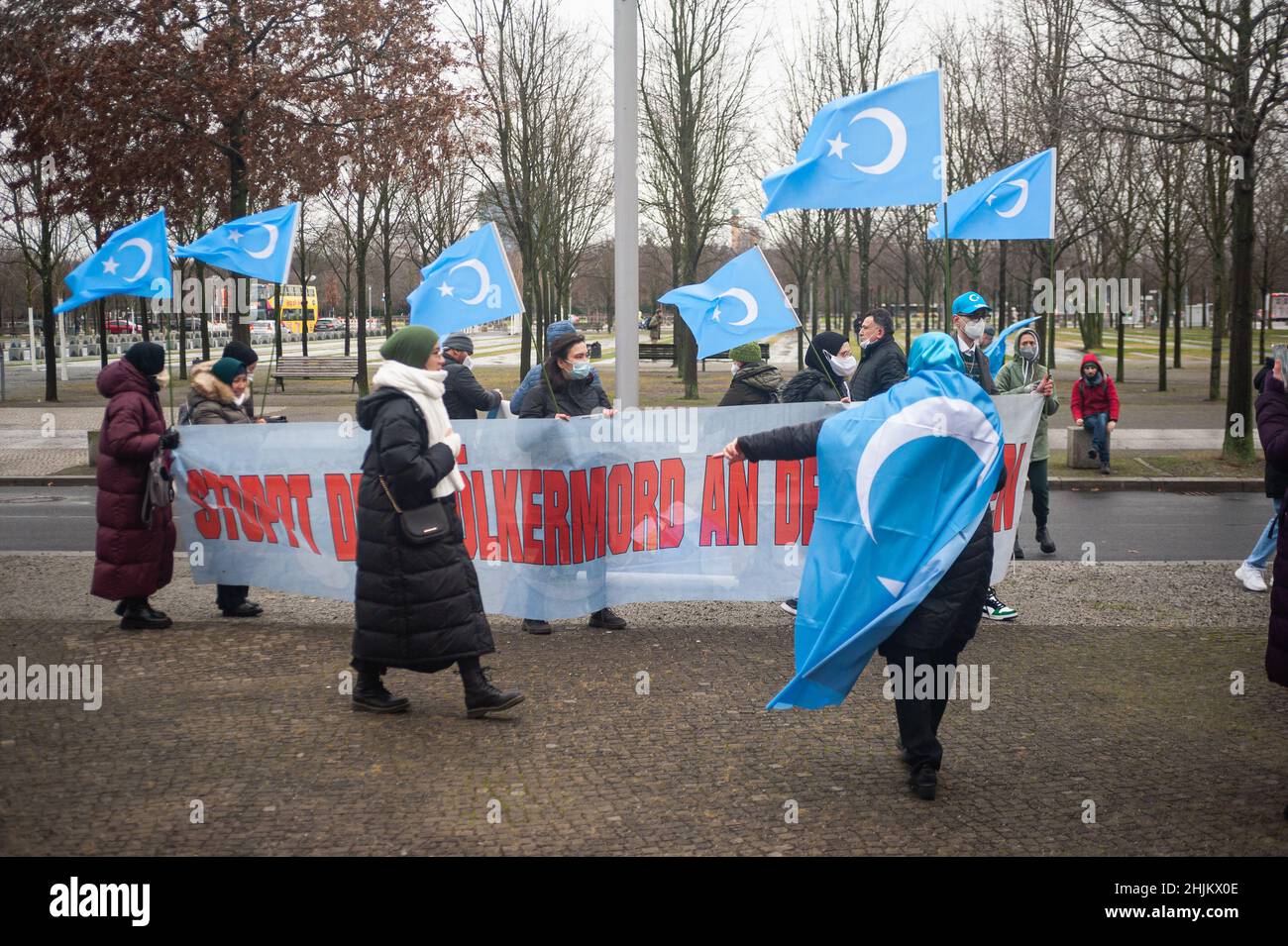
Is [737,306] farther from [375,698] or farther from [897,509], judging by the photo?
[375,698]

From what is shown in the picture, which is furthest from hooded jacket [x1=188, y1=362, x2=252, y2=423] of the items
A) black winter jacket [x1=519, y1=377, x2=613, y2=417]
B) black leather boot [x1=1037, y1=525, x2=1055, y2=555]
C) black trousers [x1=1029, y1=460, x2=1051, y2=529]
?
black leather boot [x1=1037, y1=525, x2=1055, y2=555]

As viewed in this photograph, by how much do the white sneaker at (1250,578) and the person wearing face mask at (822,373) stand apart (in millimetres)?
3344

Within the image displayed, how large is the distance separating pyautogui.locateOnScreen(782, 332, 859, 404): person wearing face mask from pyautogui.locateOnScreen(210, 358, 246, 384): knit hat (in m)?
3.71

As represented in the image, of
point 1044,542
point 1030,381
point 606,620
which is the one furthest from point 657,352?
point 606,620

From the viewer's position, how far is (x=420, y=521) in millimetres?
5898

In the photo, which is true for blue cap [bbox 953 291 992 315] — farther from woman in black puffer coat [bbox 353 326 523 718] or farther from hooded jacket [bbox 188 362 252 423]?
hooded jacket [bbox 188 362 252 423]

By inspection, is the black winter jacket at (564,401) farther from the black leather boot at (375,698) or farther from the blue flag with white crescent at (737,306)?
the black leather boot at (375,698)

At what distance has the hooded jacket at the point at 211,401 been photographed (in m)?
8.43

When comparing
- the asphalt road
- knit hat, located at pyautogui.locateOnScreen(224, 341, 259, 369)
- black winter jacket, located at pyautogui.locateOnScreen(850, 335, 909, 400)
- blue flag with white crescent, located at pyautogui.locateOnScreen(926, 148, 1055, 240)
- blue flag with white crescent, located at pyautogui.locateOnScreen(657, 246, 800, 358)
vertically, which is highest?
blue flag with white crescent, located at pyautogui.locateOnScreen(926, 148, 1055, 240)

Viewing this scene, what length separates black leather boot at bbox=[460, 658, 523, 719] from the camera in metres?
6.12

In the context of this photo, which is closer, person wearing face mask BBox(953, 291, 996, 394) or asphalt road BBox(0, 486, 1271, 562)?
person wearing face mask BBox(953, 291, 996, 394)

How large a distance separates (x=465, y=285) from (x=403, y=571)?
3.57 meters

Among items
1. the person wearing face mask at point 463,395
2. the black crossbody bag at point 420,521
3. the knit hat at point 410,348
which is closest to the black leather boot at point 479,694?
the black crossbody bag at point 420,521

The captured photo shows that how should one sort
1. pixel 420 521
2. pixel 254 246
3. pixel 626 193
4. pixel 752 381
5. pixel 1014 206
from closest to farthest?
pixel 420 521 < pixel 752 381 < pixel 626 193 < pixel 1014 206 < pixel 254 246
